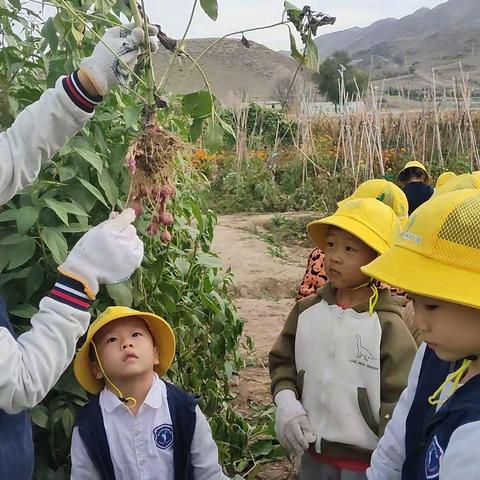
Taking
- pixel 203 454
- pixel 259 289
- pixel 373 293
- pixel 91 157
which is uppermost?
pixel 91 157

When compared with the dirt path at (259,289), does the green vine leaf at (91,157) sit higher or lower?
higher

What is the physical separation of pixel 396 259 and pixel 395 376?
A: 2.22 ft

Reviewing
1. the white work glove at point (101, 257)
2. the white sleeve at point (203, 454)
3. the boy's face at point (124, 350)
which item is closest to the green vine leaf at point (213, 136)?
the white work glove at point (101, 257)

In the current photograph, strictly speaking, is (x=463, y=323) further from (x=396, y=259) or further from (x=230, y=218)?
(x=230, y=218)

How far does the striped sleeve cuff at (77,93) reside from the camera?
144 centimetres

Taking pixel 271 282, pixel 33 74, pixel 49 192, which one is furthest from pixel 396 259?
pixel 271 282

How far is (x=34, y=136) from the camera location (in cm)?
140

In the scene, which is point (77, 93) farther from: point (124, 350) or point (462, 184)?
point (462, 184)

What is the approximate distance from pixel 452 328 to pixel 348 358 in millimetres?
710

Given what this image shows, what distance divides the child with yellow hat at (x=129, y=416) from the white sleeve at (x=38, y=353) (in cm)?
36

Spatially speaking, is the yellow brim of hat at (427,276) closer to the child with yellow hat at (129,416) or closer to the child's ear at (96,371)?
the child with yellow hat at (129,416)

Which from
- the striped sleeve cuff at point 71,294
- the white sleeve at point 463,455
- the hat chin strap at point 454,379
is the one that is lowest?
the white sleeve at point 463,455

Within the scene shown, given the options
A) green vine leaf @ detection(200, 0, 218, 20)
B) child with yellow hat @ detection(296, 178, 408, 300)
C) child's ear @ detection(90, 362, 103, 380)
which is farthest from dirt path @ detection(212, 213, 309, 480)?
green vine leaf @ detection(200, 0, 218, 20)

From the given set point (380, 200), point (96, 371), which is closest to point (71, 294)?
point (96, 371)
